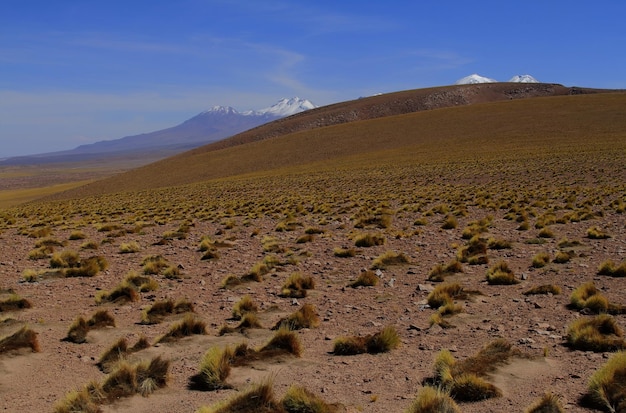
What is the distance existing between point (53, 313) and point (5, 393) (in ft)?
11.6

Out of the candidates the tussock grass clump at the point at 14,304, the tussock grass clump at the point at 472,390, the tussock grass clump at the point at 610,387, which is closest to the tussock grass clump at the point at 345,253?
the tussock grass clump at the point at 14,304

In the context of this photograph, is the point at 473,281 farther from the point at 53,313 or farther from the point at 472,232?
the point at 53,313

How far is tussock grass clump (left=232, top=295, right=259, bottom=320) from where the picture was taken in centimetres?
909

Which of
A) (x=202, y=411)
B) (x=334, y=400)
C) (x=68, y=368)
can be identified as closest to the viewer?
(x=202, y=411)

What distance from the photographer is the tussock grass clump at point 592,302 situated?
8.24m

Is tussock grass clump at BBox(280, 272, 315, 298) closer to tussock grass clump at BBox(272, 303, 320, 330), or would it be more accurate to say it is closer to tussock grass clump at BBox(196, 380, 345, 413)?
tussock grass clump at BBox(272, 303, 320, 330)

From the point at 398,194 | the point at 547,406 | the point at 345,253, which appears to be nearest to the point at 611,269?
the point at 345,253

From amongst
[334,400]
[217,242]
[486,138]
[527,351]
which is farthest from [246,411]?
[486,138]

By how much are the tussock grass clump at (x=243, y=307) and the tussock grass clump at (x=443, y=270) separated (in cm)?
390

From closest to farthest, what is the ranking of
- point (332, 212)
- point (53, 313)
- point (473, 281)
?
point (53, 313) < point (473, 281) < point (332, 212)

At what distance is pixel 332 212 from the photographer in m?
24.7

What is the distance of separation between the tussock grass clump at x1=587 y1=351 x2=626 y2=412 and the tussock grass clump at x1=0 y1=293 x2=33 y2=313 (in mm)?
9001

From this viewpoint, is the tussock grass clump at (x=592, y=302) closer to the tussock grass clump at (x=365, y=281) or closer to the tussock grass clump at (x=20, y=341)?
the tussock grass clump at (x=365, y=281)

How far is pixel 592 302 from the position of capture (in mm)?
8414
